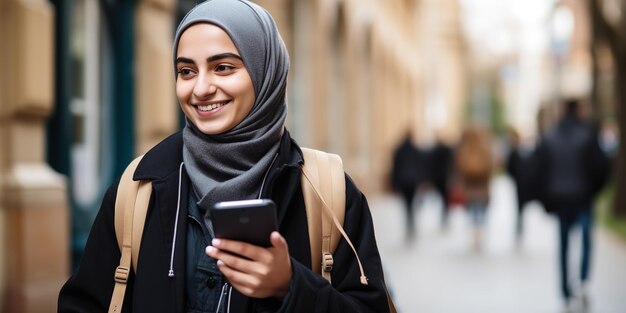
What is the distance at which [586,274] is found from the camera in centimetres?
884

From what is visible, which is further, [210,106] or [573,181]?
[573,181]

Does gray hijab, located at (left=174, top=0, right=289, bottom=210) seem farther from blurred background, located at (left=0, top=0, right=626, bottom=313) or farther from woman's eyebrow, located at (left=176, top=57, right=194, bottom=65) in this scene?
blurred background, located at (left=0, top=0, right=626, bottom=313)

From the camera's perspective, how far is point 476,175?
1428cm

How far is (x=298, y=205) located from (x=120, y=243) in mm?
438

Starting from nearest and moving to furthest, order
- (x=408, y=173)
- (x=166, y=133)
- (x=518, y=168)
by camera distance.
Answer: (x=166, y=133), (x=518, y=168), (x=408, y=173)

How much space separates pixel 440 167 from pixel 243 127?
14451mm

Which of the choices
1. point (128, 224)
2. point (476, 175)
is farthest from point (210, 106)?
point (476, 175)

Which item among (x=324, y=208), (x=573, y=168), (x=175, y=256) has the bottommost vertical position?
(x=573, y=168)

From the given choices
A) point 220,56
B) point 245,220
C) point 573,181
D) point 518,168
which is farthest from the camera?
point 518,168

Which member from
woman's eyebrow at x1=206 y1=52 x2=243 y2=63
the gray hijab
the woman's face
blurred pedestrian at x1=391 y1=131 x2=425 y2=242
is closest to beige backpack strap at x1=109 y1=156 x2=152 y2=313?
the gray hijab

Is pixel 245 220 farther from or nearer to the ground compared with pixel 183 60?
nearer to the ground

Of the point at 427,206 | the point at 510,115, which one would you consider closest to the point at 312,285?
the point at 427,206

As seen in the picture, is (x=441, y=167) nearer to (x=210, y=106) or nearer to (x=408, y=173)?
(x=408, y=173)

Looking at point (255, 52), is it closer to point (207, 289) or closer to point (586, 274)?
point (207, 289)
